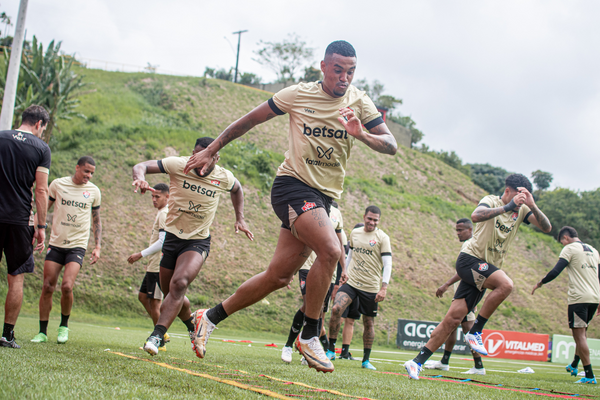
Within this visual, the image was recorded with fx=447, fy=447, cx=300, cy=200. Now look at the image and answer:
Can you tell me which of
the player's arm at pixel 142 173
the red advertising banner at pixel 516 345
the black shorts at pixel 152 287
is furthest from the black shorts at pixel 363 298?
the red advertising banner at pixel 516 345

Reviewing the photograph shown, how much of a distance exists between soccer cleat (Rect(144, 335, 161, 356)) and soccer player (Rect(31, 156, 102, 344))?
2.62 m

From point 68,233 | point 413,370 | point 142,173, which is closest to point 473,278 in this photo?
point 413,370

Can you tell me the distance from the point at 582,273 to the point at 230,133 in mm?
7302

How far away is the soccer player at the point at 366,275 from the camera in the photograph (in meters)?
8.02

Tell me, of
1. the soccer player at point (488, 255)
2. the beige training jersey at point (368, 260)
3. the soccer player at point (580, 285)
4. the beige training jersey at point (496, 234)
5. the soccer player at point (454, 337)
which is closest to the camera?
the soccer player at point (488, 255)

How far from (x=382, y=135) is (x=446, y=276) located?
24.5m

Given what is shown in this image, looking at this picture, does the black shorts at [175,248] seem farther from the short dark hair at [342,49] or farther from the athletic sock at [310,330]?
the short dark hair at [342,49]

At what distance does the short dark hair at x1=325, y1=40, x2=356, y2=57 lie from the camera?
152 inches

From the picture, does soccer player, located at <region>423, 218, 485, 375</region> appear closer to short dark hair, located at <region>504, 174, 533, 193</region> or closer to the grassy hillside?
short dark hair, located at <region>504, 174, 533, 193</region>

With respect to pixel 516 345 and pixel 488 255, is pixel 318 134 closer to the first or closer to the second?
pixel 488 255

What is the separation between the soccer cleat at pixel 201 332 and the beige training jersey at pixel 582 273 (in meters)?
6.97

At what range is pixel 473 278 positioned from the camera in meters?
6.12

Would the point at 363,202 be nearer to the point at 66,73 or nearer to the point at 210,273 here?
the point at 210,273

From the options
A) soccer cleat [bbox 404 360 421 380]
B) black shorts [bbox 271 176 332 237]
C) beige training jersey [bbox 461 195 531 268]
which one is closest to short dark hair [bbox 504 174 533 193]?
beige training jersey [bbox 461 195 531 268]
